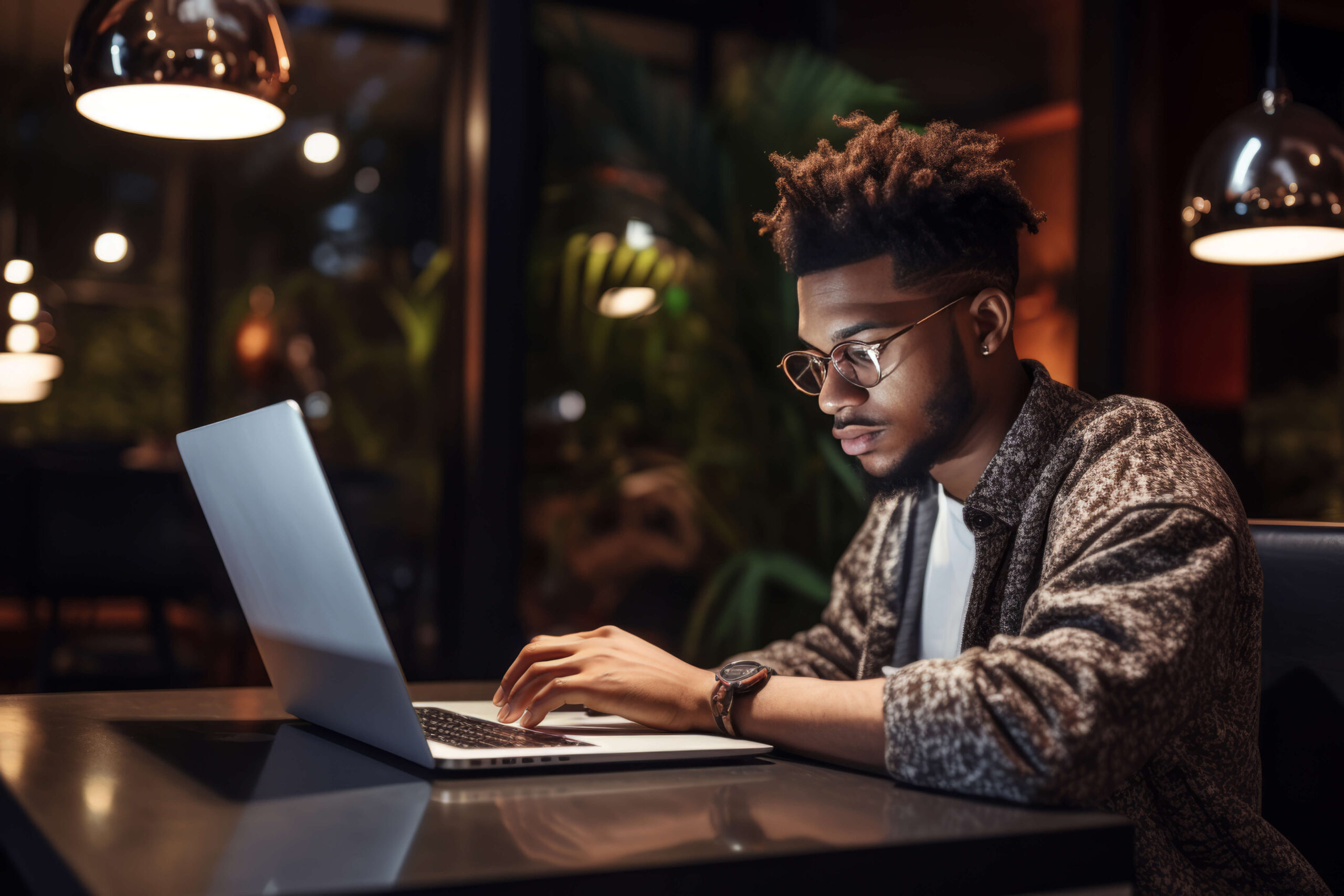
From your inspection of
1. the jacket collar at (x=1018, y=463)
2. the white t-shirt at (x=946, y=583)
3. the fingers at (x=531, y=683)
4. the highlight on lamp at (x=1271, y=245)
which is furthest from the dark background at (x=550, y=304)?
the fingers at (x=531, y=683)

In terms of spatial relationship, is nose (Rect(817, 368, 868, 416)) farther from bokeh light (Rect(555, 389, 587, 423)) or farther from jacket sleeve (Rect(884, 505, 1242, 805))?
bokeh light (Rect(555, 389, 587, 423))

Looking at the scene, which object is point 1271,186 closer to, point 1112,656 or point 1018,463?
point 1018,463

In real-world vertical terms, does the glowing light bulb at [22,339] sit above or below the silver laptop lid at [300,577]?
above

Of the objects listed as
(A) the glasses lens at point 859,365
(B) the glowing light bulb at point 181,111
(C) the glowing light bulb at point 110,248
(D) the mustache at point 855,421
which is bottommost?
(D) the mustache at point 855,421

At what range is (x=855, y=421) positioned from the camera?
50.8 inches

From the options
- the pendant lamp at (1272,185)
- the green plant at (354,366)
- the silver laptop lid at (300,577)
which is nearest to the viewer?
the silver laptop lid at (300,577)

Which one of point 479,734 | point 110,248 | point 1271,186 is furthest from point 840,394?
point 110,248

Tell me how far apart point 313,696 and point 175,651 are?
3173 millimetres

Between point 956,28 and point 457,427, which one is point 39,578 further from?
point 956,28

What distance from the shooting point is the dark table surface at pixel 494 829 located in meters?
0.61

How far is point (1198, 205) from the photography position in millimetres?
2299

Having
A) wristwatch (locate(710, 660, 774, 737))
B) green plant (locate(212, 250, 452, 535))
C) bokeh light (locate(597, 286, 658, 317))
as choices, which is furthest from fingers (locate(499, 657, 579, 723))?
green plant (locate(212, 250, 452, 535))

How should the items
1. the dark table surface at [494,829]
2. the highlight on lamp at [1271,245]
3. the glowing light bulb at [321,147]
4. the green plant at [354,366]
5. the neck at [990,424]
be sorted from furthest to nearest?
the glowing light bulb at [321,147]
the green plant at [354,366]
the highlight on lamp at [1271,245]
the neck at [990,424]
the dark table surface at [494,829]

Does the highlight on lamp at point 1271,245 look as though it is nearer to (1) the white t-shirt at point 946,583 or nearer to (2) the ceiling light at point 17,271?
(1) the white t-shirt at point 946,583
